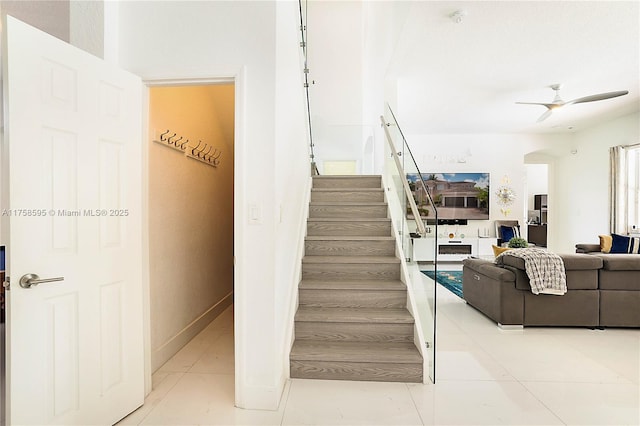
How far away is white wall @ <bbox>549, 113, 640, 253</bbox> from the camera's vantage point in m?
7.04

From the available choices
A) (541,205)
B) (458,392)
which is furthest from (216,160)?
(541,205)

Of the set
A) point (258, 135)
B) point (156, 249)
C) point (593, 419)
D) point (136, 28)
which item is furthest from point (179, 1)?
point (593, 419)

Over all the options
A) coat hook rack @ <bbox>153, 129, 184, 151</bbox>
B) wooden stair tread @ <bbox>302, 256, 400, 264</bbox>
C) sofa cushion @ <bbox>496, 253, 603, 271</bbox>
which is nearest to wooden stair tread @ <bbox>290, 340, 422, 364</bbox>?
wooden stair tread @ <bbox>302, 256, 400, 264</bbox>

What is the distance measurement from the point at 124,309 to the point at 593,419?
9.72 ft

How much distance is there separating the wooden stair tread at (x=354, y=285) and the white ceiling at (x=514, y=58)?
292cm

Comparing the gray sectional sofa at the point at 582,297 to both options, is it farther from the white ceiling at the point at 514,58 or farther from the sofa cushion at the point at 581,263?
the white ceiling at the point at 514,58

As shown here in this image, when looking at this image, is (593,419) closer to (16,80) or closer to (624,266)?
(624,266)

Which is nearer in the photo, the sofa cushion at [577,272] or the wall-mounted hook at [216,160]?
the sofa cushion at [577,272]

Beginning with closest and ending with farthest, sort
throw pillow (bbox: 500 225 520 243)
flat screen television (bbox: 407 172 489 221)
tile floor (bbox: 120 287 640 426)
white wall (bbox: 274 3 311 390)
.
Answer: tile floor (bbox: 120 287 640 426) → white wall (bbox: 274 3 311 390) → throw pillow (bbox: 500 225 520 243) → flat screen television (bbox: 407 172 489 221)

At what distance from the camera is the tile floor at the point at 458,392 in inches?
81.6

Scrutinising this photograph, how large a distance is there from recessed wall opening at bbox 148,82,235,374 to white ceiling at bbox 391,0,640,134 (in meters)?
2.57

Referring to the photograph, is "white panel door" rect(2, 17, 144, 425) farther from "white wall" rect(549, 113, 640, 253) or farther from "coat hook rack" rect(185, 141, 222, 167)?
"white wall" rect(549, 113, 640, 253)

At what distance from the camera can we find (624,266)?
3521mm

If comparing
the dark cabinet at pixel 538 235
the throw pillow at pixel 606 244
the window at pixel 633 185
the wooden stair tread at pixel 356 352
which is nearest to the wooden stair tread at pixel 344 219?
the wooden stair tread at pixel 356 352
